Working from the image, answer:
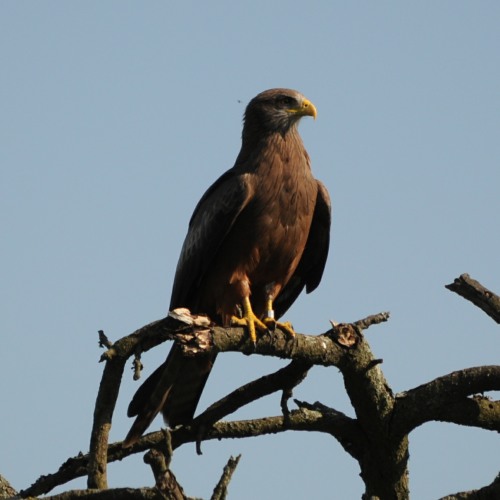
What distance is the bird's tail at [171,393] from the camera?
619 centimetres

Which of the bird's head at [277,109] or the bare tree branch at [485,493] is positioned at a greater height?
the bird's head at [277,109]

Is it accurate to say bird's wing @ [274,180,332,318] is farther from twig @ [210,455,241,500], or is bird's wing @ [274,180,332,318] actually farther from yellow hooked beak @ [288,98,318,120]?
twig @ [210,455,241,500]

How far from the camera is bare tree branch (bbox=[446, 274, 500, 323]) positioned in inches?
219

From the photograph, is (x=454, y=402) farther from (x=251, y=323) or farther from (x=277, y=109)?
(x=277, y=109)

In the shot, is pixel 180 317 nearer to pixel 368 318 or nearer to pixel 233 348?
pixel 233 348

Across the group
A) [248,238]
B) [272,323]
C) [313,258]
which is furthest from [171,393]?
[313,258]

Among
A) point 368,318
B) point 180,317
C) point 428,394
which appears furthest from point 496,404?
point 180,317

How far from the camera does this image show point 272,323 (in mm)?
6652

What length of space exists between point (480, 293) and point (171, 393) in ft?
7.25

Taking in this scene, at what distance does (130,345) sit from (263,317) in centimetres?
250

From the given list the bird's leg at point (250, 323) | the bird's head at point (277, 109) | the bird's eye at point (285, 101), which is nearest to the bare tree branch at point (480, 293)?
the bird's leg at point (250, 323)

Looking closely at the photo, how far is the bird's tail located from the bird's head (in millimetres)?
2145

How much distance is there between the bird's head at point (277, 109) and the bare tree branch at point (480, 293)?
2.85 metres

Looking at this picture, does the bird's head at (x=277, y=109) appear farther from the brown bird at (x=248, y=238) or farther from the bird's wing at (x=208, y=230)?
the bird's wing at (x=208, y=230)
